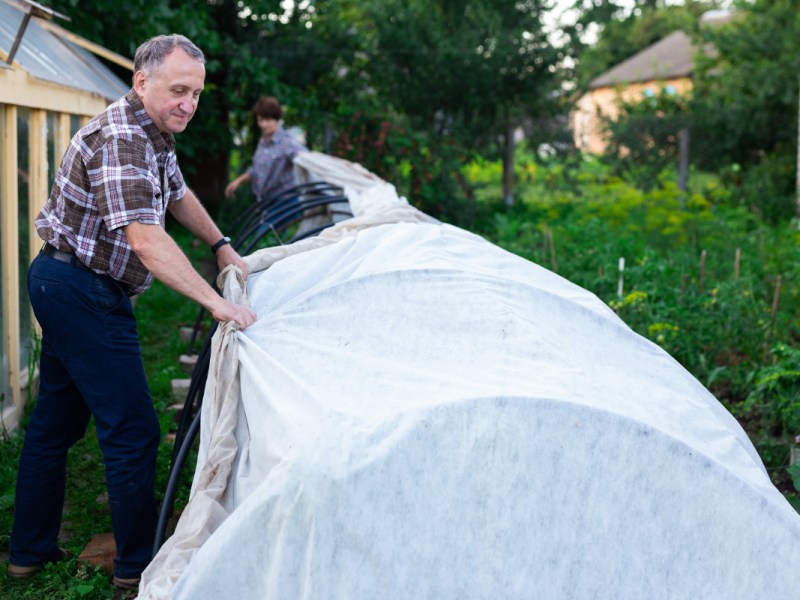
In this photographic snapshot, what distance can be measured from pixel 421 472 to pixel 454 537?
→ 0.59 feet

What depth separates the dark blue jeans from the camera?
9.57 feet

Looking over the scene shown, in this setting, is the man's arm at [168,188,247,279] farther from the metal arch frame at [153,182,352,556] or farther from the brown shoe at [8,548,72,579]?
the brown shoe at [8,548,72,579]

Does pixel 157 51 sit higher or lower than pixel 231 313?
higher

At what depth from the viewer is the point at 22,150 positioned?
15.9ft

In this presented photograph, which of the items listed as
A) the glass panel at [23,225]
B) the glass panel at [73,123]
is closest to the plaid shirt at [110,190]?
the glass panel at [23,225]

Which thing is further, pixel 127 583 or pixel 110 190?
pixel 127 583

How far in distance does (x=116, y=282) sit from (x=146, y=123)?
1.73 ft

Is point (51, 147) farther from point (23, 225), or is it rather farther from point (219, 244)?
point (219, 244)

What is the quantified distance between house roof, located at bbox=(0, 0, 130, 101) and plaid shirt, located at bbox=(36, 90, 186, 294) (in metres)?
1.58

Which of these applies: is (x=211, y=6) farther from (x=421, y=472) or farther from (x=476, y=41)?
(x=421, y=472)

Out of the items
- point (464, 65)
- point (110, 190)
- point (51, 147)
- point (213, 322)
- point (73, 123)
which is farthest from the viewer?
point (464, 65)

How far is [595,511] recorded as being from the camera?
2381 millimetres

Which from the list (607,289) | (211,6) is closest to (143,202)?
(607,289)

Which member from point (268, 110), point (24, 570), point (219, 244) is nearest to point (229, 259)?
point (219, 244)
